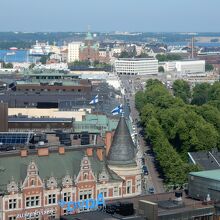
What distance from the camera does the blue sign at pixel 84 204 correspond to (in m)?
66.7

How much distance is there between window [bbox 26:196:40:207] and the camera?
214ft

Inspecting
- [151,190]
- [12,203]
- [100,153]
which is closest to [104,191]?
[100,153]

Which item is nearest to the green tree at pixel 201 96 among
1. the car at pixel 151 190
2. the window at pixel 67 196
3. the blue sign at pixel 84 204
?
the car at pixel 151 190

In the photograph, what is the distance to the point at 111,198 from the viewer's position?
2717 inches

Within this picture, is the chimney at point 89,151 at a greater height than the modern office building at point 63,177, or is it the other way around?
the chimney at point 89,151

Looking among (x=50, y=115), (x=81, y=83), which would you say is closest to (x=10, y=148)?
(x=50, y=115)

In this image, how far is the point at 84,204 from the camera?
6750cm

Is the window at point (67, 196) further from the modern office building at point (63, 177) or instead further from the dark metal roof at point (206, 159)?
the dark metal roof at point (206, 159)

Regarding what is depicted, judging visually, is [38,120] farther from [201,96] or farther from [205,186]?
[201,96]

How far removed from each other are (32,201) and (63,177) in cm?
349

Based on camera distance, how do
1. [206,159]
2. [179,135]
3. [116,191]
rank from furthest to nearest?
1. [179,135]
2. [206,159]
3. [116,191]

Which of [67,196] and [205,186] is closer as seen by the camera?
[205,186]

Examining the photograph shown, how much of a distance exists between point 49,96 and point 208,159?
135 feet

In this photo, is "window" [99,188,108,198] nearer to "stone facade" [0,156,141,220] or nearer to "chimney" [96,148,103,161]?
"stone facade" [0,156,141,220]
